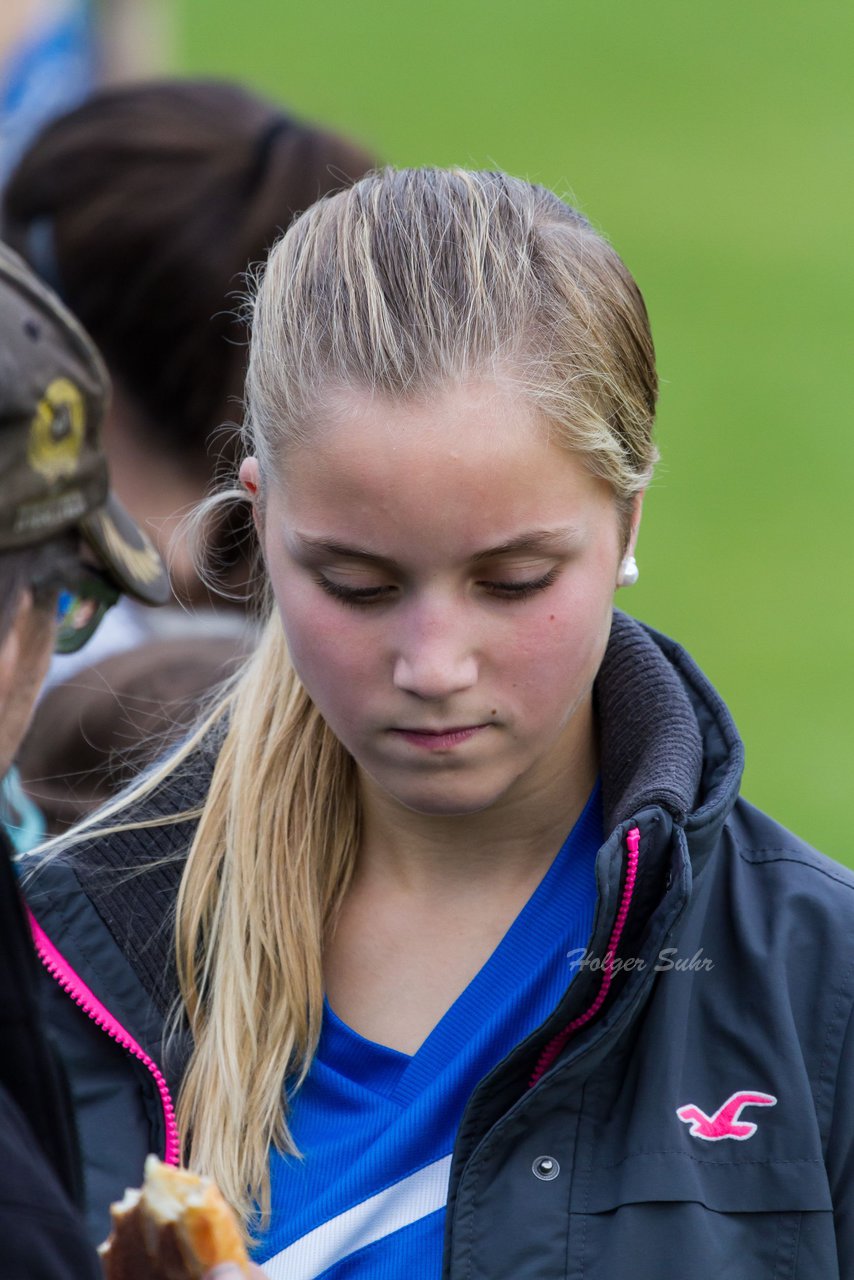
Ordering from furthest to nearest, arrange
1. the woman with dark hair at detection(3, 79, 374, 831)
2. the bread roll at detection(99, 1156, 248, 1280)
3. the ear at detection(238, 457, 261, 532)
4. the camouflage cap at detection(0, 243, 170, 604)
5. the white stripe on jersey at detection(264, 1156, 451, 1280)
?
the woman with dark hair at detection(3, 79, 374, 831) → the ear at detection(238, 457, 261, 532) → the white stripe on jersey at detection(264, 1156, 451, 1280) → the bread roll at detection(99, 1156, 248, 1280) → the camouflage cap at detection(0, 243, 170, 604)

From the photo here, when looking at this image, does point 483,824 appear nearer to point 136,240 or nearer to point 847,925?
point 847,925

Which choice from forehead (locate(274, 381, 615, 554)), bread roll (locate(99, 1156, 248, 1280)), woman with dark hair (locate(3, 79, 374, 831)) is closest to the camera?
bread roll (locate(99, 1156, 248, 1280))

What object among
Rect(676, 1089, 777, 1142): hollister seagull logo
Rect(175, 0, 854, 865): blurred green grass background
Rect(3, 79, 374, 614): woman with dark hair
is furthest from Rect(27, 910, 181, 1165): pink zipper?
Rect(175, 0, 854, 865): blurred green grass background

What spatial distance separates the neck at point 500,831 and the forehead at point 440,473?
1.34 ft

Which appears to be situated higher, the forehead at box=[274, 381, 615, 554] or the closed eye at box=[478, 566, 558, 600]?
the forehead at box=[274, 381, 615, 554]

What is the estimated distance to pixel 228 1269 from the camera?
185 cm

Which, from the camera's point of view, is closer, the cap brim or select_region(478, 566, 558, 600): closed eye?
the cap brim

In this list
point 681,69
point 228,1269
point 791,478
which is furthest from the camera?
point 681,69

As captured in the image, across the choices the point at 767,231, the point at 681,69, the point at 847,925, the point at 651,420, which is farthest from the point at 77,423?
the point at 681,69

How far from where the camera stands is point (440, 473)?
2.20 metres

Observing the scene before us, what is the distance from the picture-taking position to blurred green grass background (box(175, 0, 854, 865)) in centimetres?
821

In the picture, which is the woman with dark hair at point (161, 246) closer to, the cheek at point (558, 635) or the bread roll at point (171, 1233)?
the cheek at point (558, 635)

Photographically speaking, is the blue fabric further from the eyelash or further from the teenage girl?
the eyelash

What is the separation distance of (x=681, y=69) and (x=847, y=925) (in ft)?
46.4
